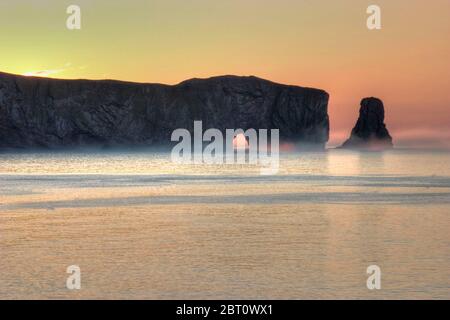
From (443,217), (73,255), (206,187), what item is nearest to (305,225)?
(443,217)

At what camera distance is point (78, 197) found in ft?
184

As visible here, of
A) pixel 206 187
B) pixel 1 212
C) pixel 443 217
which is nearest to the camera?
pixel 443 217

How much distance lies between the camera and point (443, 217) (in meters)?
40.2

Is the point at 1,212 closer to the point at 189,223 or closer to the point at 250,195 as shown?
the point at 189,223

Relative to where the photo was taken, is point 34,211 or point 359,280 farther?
point 34,211

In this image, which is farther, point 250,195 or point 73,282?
point 250,195
